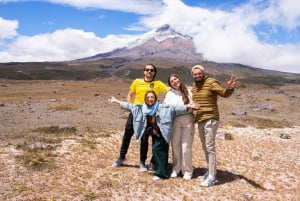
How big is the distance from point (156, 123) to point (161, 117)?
13.9 inches

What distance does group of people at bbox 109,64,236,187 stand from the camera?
1132 centimetres

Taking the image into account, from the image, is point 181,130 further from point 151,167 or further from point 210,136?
point 151,167

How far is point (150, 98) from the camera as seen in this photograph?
11.8m

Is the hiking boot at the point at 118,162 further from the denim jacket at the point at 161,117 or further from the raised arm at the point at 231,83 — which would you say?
the raised arm at the point at 231,83

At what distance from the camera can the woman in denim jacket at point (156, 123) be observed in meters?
11.8

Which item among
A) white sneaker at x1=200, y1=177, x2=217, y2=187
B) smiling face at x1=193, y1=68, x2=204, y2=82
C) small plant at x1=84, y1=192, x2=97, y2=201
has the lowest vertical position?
small plant at x1=84, y1=192, x2=97, y2=201

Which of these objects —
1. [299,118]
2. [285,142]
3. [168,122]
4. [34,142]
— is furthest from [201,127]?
[299,118]

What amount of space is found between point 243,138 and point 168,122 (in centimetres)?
942

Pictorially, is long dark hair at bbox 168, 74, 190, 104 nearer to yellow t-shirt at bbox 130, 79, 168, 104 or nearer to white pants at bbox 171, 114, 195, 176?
white pants at bbox 171, 114, 195, 176

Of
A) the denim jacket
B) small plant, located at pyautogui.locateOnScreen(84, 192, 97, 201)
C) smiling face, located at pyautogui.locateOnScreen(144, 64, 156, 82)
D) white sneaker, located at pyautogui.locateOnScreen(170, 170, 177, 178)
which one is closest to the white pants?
white sneaker, located at pyautogui.locateOnScreen(170, 170, 177, 178)

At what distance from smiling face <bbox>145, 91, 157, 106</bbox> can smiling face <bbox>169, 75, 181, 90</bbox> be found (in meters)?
0.70

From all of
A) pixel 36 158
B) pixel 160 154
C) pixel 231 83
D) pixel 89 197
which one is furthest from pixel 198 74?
pixel 36 158

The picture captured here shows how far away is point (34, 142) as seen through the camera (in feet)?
52.5

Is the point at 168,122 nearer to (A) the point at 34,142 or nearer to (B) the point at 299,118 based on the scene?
(A) the point at 34,142
